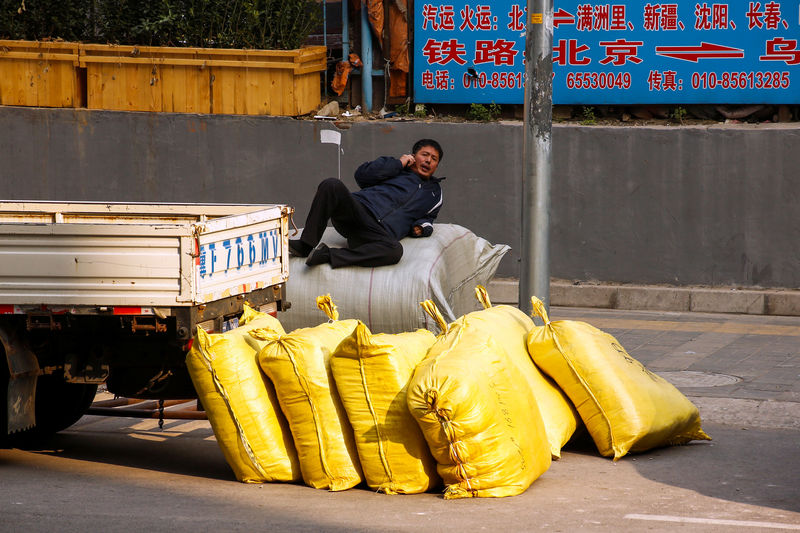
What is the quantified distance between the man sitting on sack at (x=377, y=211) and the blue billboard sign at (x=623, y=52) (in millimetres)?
3363

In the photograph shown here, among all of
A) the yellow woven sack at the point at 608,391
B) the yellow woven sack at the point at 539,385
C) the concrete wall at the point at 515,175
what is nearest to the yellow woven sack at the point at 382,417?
the yellow woven sack at the point at 539,385

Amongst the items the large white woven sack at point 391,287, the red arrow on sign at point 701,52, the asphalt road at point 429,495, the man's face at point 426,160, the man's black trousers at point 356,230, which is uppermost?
the red arrow on sign at point 701,52

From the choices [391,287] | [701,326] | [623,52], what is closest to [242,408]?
[391,287]

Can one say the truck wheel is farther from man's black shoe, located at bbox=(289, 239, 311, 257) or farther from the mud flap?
man's black shoe, located at bbox=(289, 239, 311, 257)

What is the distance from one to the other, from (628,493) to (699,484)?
47cm

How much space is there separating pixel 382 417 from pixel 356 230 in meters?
3.45

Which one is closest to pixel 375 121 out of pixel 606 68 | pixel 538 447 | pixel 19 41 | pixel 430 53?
pixel 430 53

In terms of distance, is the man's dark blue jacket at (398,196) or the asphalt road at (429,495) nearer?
the asphalt road at (429,495)

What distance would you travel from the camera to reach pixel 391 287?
8898 mm

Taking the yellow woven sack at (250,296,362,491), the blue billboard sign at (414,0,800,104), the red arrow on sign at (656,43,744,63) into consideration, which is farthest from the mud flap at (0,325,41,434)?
the red arrow on sign at (656,43,744,63)

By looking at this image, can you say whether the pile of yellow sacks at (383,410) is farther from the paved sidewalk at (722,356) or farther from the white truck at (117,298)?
the paved sidewalk at (722,356)

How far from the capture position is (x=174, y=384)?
687cm

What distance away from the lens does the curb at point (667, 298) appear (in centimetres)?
1164

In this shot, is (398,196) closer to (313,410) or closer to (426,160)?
(426,160)
